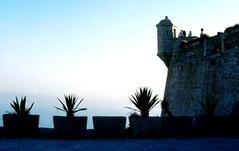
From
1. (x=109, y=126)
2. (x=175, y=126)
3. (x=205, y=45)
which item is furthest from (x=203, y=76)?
(x=109, y=126)

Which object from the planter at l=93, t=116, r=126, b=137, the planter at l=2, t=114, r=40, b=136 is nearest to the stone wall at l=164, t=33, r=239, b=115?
the planter at l=93, t=116, r=126, b=137

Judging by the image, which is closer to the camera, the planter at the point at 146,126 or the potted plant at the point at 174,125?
the planter at the point at 146,126

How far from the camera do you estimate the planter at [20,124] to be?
1073cm

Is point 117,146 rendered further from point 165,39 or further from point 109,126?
point 165,39

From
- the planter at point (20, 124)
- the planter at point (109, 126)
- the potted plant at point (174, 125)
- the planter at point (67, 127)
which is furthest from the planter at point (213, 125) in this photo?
the planter at point (20, 124)

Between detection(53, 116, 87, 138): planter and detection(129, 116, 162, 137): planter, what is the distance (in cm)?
156

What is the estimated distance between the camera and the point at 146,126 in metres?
11.6

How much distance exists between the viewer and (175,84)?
92.9 feet

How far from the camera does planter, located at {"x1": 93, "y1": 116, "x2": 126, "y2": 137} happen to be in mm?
11379

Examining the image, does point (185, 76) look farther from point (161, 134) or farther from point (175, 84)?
point (161, 134)

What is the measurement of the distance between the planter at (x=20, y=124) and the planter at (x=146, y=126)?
9.41 feet

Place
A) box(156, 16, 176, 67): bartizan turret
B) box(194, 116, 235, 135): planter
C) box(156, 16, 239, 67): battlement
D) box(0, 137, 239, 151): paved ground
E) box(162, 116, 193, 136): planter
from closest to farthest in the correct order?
box(0, 137, 239, 151): paved ground < box(162, 116, 193, 136): planter < box(194, 116, 235, 135): planter < box(156, 16, 239, 67): battlement < box(156, 16, 176, 67): bartizan turret

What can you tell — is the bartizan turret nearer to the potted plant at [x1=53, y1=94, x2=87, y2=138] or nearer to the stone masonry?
the stone masonry

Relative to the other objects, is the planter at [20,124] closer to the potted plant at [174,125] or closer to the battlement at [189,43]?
the potted plant at [174,125]
